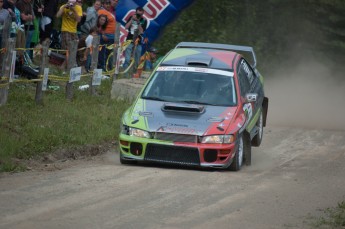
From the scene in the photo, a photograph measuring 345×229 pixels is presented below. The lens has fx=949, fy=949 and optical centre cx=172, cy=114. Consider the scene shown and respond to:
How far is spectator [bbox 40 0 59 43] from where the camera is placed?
2241 cm

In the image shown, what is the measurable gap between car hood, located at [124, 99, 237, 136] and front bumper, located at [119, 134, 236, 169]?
195 mm

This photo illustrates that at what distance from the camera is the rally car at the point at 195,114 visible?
14.1 metres

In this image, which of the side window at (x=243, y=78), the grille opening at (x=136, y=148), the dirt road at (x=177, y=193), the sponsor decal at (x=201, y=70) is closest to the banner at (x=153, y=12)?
the side window at (x=243, y=78)

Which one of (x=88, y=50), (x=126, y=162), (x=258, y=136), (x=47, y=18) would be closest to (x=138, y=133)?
(x=126, y=162)

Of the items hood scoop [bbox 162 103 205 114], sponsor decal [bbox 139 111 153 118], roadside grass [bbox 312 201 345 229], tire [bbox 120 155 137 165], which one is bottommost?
tire [bbox 120 155 137 165]

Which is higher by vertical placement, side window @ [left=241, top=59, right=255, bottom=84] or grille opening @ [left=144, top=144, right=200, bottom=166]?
side window @ [left=241, top=59, right=255, bottom=84]

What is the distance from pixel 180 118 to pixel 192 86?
109cm

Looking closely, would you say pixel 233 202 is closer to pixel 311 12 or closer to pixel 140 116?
pixel 140 116

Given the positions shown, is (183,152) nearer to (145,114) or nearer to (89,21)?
(145,114)

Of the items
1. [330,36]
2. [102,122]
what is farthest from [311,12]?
[102,122]

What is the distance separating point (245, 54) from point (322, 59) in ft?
38.4

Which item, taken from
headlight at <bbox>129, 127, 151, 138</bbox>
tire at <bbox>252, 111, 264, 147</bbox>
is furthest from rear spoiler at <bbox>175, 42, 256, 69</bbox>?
headlight at <bbox>129, 127, 151, 138</bbox>

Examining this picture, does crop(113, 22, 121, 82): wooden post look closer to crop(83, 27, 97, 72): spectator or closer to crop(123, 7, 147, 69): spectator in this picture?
crop(83, 27, 97, 72): spectator

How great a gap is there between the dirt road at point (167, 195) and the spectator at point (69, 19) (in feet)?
22.8
